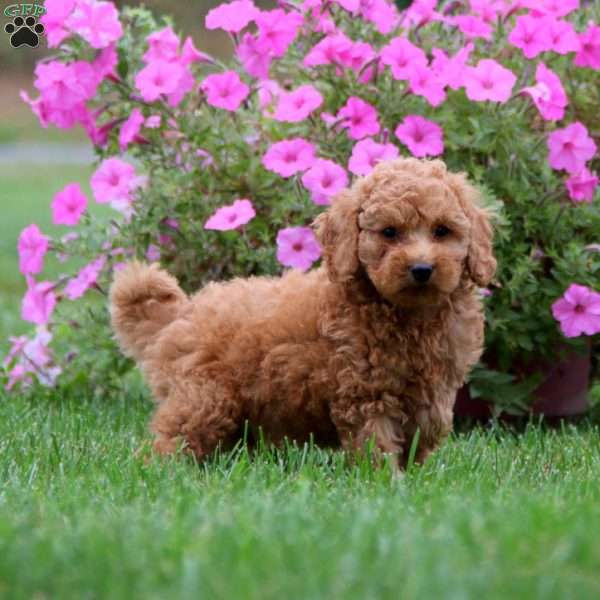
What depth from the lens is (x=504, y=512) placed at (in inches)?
116

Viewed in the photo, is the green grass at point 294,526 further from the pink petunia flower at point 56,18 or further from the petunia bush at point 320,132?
the pink petunia flower at point 56,18

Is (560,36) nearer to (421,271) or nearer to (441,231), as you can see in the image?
(441,231)

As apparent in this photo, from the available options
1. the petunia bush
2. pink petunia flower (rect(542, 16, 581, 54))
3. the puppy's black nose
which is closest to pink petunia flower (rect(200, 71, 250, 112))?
the petunia bush

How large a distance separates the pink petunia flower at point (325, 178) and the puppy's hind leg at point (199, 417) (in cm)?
98

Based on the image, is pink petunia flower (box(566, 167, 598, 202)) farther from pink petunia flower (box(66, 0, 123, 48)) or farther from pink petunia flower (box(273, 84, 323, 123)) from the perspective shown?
pink petunia flower (box(66, 0, 123, 48))

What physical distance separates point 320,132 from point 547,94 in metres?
0.92

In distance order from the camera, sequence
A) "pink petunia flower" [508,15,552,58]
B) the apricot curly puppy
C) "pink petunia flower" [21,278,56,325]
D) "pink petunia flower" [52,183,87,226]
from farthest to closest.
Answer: "pink petunia flower" [21,278,56,325] < "pink petunia flower" [52,183,87,226] < "pink petunia flower" [508,15,552,58] < the apricot curly puppy

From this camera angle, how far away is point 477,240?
12.9ft

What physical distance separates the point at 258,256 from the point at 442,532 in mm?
2465

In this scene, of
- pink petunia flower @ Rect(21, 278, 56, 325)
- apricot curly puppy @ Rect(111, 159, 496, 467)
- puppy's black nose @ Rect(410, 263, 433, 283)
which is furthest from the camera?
pink petunia flower @ Rect(21, 278, 56, 325)

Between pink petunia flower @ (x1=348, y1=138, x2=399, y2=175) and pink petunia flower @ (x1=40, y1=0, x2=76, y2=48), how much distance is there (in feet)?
4.46

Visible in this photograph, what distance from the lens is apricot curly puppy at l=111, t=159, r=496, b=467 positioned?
3812 mm

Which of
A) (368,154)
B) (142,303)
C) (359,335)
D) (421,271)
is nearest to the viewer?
(421,271)

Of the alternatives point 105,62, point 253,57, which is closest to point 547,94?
point 253,57
